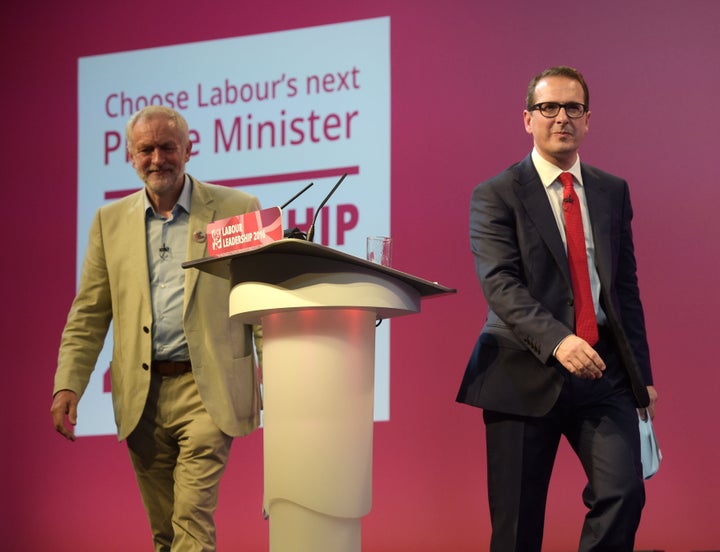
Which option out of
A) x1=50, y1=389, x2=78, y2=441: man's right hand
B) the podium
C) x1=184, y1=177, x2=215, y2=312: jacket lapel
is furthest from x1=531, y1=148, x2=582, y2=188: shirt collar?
x1=50, y1=389, x2=78, y2=441: man's right hand

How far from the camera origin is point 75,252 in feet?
18.0

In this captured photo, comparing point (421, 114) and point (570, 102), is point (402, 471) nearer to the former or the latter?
point (421, 114)

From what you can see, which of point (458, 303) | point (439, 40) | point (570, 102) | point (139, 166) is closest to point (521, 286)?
point (570, 102)

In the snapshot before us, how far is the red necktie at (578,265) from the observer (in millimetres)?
2891

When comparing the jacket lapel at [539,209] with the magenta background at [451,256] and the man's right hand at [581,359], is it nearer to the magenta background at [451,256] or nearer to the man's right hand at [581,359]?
the man's right hand at [581,359]

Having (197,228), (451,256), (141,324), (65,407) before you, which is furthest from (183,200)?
(451,256)

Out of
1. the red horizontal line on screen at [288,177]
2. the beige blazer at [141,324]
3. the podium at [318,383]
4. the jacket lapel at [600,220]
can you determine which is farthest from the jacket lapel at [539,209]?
the red horizontal line on screen at [288,177]

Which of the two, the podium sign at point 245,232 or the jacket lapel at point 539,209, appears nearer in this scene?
the podium sign at point 245,232

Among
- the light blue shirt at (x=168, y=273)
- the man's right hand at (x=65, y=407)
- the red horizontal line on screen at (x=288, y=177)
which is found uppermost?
the red horizontal line on screen at (x=288, y=177)

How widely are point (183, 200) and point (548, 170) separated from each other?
123 centimetres

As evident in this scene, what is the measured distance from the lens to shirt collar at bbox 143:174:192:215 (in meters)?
3.46

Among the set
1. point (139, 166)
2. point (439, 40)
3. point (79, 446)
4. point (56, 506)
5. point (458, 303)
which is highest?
point (439, 40)

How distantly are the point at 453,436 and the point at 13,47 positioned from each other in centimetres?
328

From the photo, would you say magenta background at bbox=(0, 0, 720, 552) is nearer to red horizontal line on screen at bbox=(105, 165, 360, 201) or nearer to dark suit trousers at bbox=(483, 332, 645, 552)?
red horizontal line on screen at bbox=(105, 165, 360, 201)
